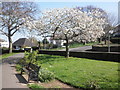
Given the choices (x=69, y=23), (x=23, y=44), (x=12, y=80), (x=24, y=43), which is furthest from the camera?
(x=24, y=43)

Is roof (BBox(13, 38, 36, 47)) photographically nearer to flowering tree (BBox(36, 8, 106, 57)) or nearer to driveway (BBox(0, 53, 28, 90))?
flowering tree (BBox(36, 8, 106, 57))

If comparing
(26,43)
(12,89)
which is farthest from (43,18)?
(26,43)

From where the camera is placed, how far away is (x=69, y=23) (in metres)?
19.2

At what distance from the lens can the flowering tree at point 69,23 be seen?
19047 millimetres

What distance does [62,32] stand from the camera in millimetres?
19266

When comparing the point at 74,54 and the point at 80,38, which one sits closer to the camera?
the point at 80,38

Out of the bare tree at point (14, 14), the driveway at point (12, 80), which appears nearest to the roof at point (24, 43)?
the bare tree at point (14, 14)

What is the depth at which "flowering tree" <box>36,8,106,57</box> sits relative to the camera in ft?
62.5

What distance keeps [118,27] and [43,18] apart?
98.7 ft

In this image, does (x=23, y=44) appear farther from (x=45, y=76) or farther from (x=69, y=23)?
(x=45, y=76)

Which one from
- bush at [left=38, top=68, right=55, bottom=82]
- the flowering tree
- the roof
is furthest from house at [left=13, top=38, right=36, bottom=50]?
bush at [left=38, top=68, right=55, bottom=82]

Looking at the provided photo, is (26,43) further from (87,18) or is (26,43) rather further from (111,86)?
(111,86)

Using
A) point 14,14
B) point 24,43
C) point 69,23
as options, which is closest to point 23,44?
point 24,43

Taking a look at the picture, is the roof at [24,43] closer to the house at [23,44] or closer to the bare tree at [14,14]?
the house at [23,44]
